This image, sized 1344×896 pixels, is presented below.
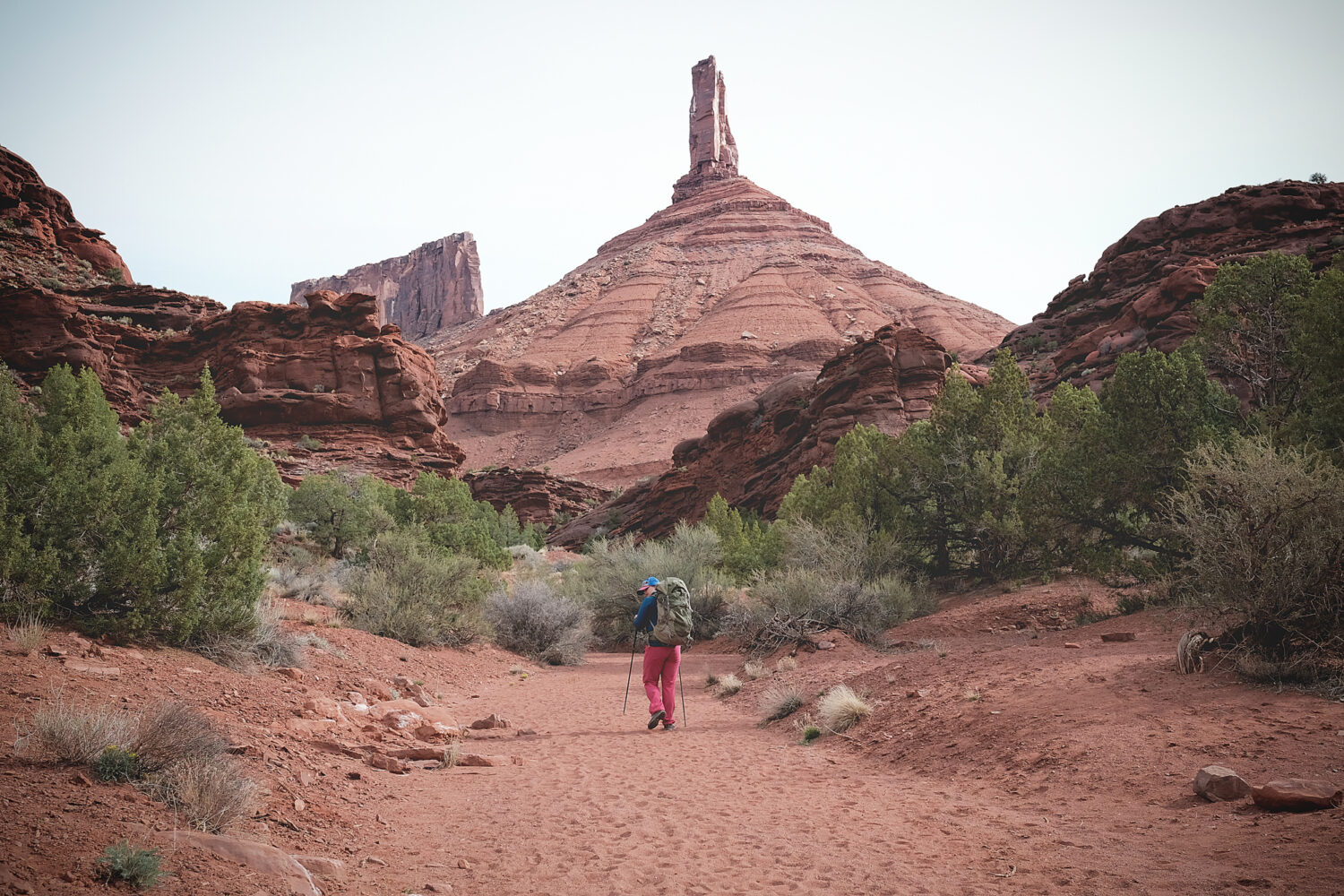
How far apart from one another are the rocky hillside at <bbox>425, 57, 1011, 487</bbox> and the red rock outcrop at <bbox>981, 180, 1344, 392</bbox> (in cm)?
1908

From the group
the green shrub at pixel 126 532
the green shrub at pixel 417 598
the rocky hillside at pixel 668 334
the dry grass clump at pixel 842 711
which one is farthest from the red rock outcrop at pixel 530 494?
the dry grass clump at pixel 842 711

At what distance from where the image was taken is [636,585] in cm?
2233

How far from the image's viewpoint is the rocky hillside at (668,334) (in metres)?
79.2

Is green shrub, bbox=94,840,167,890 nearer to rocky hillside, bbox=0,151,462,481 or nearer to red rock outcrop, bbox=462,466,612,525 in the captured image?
rocky hillside, bbox=0,151,462,481

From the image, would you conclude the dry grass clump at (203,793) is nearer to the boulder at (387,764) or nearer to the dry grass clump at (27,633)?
the boulder at (387,764)

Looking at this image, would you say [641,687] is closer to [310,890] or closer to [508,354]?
[310,890]

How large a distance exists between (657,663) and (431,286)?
155m

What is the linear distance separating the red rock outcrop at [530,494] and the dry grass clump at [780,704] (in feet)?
162

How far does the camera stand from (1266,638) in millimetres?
7480

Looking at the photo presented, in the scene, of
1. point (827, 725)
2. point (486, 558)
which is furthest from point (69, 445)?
point (486, 558)

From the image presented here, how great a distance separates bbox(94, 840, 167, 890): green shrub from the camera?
131 inches

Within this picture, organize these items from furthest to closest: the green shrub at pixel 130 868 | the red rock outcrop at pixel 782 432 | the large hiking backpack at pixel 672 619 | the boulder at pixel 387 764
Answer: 1. the red rock outcrop at pixel 782 432
2. the large hiking backpack at pixel 672 619
3. the boulder at pixel 387 764
4. the green shrub at pixel 130 868

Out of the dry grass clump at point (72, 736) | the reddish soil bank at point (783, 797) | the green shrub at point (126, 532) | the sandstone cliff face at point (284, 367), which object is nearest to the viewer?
the reddish soil bank at point (783, 797)

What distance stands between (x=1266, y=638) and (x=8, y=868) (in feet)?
30.8
